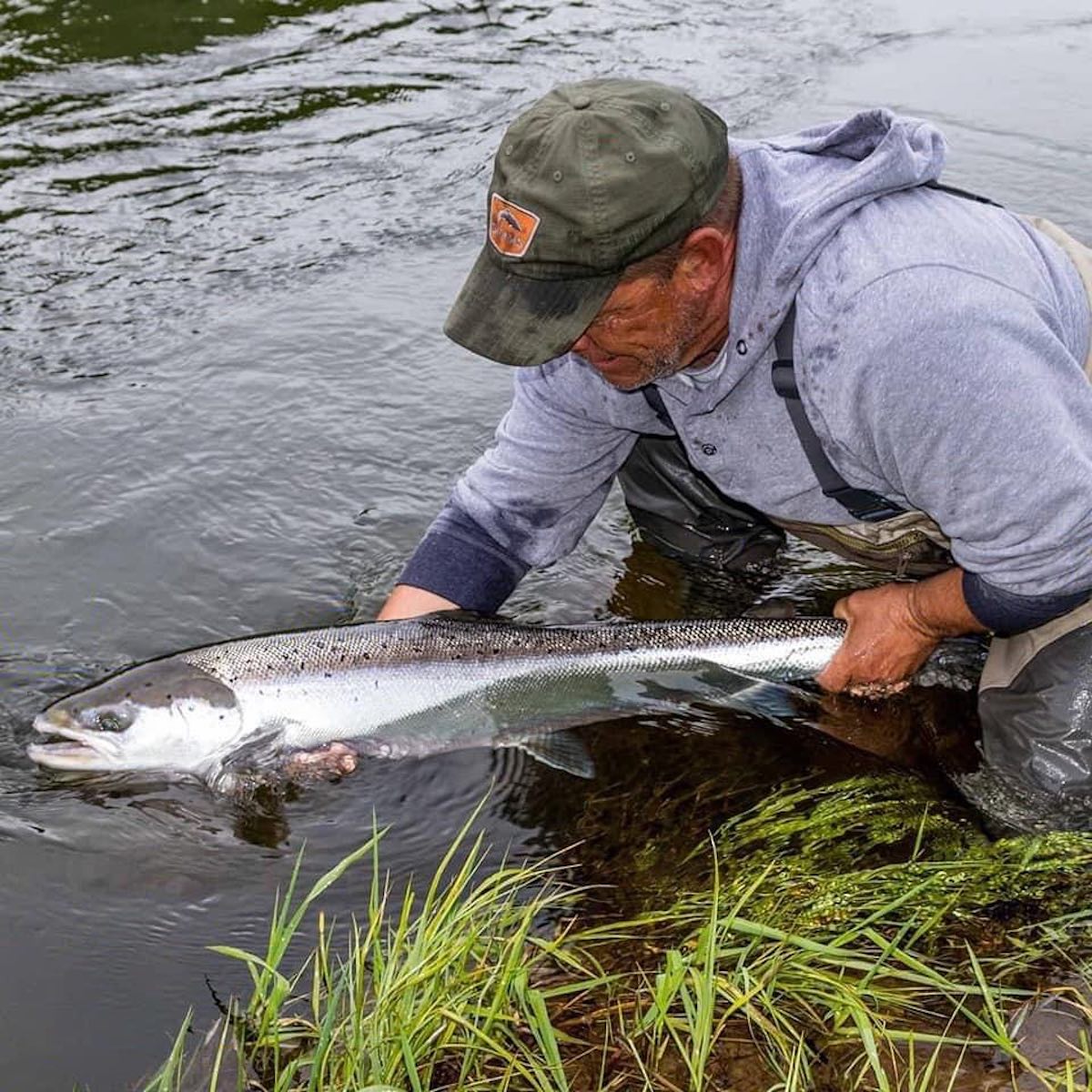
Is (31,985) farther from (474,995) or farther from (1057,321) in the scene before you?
(1057,321)

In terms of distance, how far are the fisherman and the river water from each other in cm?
73

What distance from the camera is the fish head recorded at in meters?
4.03

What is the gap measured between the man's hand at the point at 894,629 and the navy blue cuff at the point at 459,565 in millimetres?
1122

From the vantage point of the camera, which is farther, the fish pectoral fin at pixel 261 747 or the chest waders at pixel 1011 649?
the fish pectoral fin at pixel 261 747

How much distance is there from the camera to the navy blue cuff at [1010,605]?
3.53 meters

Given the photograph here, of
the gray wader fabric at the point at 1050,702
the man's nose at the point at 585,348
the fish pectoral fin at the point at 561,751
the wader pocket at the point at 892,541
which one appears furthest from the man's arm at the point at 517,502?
the gray wader fabric at the point at 1050,702

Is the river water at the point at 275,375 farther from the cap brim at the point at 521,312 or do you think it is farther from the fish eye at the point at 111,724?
the cap brim at the point at 521,312

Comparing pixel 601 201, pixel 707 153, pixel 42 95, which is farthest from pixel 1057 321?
pixel 42 95

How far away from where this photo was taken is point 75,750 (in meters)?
4.04

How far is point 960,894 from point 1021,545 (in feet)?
2.91

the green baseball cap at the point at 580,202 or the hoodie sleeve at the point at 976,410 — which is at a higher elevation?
the green baseball cap at the point at 580,202

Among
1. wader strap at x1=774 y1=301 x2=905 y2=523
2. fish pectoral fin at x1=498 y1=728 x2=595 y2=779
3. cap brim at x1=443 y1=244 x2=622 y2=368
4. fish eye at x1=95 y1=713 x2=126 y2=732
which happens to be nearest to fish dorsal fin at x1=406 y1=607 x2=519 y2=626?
fish pectoral fin at x1=498 y1=728 x2=595 y2=779

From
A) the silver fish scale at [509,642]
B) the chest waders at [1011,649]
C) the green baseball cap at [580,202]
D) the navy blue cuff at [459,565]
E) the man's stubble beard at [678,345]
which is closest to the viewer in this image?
the green baseball cap at [580,202]

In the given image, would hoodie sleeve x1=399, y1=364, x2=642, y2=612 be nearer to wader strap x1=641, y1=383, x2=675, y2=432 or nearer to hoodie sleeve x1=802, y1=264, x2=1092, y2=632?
wader strap x1=641, y1=383, x2=675, y2=432
